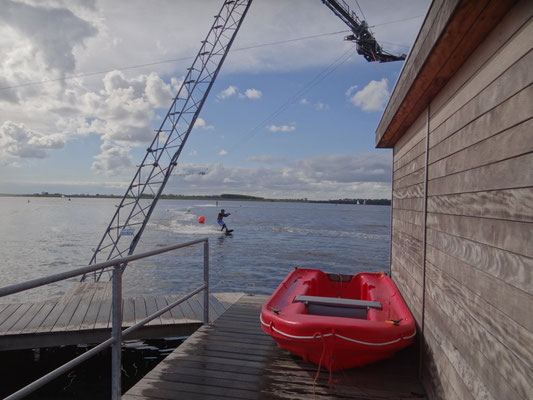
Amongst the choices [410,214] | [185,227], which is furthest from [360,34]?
[185,227]

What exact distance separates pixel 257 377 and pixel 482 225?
7.17 feet

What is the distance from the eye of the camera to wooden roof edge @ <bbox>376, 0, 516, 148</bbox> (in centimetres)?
191

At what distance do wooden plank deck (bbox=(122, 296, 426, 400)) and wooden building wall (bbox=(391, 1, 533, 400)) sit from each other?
0.37 metres

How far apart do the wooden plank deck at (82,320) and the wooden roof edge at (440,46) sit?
12.4ft

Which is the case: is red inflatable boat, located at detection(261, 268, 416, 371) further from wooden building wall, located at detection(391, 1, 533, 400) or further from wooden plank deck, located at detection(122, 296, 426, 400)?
wooden building wall, located at detection(391, 1, 533, 400)

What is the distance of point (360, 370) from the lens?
11.2ft

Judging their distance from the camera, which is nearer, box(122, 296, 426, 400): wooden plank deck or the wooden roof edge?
the wooden roof edge

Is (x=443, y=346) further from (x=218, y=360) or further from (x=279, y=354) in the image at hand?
(x=218, y=360)

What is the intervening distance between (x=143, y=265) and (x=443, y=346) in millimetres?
14578

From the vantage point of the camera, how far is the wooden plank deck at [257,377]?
300 centimetres

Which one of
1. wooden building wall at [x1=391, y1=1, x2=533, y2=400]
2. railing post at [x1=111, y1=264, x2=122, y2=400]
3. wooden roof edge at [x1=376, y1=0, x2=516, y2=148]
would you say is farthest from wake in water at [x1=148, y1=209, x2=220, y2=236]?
wooden building wall at [x1=391, y1=1, x2=533, y2=400]

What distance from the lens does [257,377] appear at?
3289mm

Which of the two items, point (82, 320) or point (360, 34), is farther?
point (360, 34)

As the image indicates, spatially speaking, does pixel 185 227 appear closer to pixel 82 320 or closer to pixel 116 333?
→ pixel 82 320
